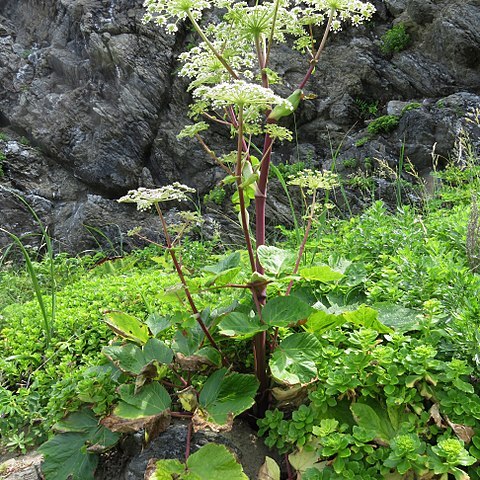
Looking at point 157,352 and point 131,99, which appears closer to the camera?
point 157,352

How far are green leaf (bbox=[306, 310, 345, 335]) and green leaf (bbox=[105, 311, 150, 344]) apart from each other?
0.61 metres

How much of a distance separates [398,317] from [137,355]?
886mm

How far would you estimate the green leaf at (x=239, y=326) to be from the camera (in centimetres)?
130

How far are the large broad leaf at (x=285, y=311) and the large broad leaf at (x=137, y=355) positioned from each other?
364 mm

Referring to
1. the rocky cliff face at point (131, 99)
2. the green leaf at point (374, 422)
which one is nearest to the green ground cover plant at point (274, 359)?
the green leaf at point (374, 422)

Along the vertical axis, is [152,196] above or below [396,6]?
below

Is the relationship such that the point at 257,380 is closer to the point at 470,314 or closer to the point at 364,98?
the point at 470,314

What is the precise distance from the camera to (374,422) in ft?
3.82

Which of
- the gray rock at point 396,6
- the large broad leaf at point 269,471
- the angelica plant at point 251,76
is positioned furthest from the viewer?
the gray rock at point 396,6

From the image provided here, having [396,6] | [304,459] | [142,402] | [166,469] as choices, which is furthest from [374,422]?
[396,6]

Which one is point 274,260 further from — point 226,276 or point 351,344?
point 351,344

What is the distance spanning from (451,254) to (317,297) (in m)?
0.63

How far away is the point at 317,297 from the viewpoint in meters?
1.74

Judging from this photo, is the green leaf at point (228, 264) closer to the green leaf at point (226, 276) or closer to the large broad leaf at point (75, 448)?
the green leaf at point (226, 276)
